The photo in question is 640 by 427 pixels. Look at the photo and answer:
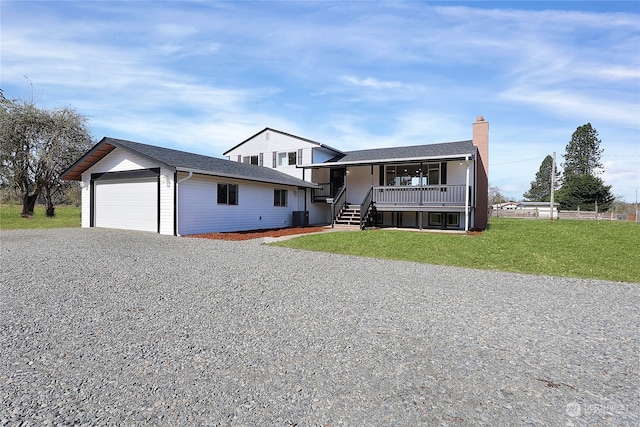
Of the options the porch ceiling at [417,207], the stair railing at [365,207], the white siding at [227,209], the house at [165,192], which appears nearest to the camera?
the house at [165,192]

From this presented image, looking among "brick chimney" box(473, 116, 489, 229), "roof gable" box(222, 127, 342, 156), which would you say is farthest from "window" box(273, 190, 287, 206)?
"brick chimney" box(473, 116, 489, 229)

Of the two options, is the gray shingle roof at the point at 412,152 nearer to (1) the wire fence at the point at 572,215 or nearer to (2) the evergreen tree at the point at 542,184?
(1) the wire fence at the point at 572,215

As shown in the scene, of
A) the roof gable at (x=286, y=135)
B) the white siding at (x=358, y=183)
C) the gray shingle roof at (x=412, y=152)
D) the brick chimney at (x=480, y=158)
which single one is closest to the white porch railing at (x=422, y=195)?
the gray shingle roof at (x=412, y=152)

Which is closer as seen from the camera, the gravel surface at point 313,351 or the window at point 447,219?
the gravel surface at point 313,351

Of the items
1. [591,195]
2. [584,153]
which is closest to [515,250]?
[591,195]

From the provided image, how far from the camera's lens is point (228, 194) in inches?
634

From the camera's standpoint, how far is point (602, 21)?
1021 centimetres

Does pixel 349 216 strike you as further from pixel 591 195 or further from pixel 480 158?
pixel 591 195

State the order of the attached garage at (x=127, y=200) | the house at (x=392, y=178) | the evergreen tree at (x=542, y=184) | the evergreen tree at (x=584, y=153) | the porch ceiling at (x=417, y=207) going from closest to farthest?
the attached garage at (x=127, y=200) → the porch ceiling at (x=417, y=207) → the house at (x=392, y=178) → the evergreen tree at (x=584, y=153) → the evergreen tree at (x=542, y=184)

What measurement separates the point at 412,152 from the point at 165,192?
1370 centimetres

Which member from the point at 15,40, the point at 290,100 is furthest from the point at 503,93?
the point at 15,40

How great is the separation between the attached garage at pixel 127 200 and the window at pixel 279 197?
6694 mm

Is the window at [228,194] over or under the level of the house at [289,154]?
under

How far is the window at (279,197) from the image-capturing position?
19188mm
